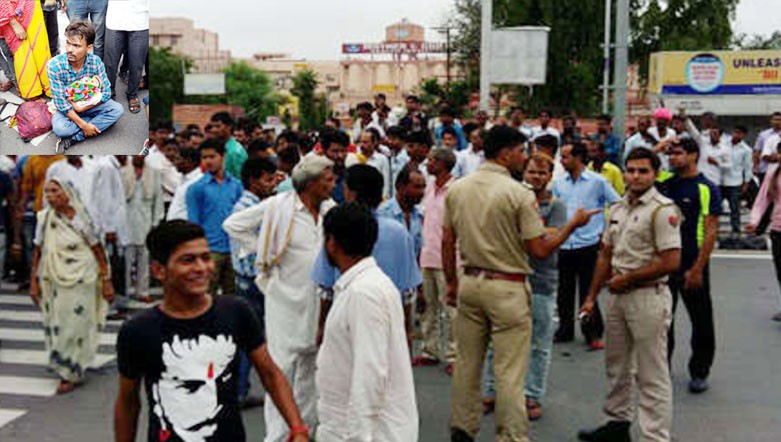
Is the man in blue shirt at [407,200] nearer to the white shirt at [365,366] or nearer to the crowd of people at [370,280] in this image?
the crowd of people at [370,280]

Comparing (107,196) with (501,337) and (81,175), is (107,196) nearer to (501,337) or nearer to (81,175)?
(81,175)

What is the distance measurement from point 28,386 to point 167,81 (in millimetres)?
66901

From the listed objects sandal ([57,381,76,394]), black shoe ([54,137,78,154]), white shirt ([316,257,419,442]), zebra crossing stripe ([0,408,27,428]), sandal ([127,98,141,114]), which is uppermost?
sandal ([127,98,141,114])

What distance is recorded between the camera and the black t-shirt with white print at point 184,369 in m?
3.28

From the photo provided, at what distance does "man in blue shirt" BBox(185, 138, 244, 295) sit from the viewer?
23.6 ft

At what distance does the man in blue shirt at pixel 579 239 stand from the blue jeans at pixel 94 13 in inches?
200

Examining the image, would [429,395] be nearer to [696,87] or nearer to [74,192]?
[74,192]

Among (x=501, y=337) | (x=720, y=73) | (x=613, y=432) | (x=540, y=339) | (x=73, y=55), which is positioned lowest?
(x=613, y=432)

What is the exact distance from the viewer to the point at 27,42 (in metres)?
3.89

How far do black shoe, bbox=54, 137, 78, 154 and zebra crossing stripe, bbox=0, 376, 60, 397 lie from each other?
12.0 feet

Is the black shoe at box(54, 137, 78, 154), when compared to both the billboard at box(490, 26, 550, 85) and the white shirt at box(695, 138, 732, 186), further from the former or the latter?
the billboard at box(490, 26, 550, 85)

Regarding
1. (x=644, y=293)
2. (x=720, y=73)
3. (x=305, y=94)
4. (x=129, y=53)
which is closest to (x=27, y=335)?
(x=129, y=53)

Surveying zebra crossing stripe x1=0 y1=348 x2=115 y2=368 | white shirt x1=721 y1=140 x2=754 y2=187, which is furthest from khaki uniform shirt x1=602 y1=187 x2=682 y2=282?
white shirt x1=721 y1=140 x2=754 y2=187

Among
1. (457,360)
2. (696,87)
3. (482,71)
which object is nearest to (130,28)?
(457,360)
